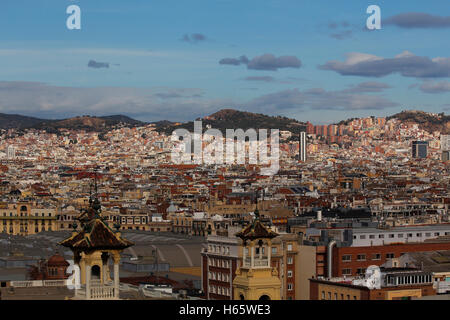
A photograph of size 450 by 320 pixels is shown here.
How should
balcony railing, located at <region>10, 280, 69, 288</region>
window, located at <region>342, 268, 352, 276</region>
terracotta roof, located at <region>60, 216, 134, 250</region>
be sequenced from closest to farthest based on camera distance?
1. terracotta roof, located at <region>60, 216, 134, 250</region>
2. balcony railing, located at <region>10, 280, 69, 288</region>
3. window, located at <region>342, 268, 352, 276</region>

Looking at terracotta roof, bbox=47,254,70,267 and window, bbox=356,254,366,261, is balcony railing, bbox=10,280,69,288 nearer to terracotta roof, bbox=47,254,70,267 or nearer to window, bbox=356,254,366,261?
terracotta roof, bbox=47,254,70,267

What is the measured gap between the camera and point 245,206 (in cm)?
11569

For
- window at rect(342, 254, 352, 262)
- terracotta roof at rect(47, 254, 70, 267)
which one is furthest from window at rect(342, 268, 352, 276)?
terracotta roof at rect(47, 254, 70, 267)

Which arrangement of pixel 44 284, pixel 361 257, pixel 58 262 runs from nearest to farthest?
pixel 44 284, pixel 58 262, pixel 361 257

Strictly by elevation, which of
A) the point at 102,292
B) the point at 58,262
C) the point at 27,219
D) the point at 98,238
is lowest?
the point at 27,219

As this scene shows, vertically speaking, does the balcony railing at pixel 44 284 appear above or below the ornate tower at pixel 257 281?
below

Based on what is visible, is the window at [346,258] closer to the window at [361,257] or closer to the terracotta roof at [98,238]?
the window at [361,257]

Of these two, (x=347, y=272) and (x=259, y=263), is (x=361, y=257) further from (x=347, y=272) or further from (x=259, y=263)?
(x=259, y=263)

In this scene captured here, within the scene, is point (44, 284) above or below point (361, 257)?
above

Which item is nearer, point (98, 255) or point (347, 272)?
point (98, 255)

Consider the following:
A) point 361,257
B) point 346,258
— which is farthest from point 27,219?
point 346,258

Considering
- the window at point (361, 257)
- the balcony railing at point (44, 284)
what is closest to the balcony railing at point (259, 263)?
the balcony railing at point (44, 284)
